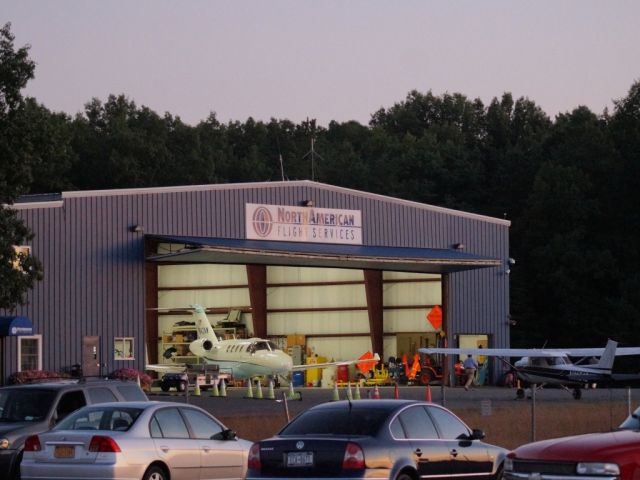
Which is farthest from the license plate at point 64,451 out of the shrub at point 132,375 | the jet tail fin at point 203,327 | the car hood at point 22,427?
the jet tail fin at point 203,327

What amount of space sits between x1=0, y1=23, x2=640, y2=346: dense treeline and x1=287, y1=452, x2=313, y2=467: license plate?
48.8m

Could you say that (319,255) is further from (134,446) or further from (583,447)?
(583,447)

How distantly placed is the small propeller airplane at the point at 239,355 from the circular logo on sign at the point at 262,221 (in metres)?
4.54

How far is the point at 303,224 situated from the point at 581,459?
39946 mm

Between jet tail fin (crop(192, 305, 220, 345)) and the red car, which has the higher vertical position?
jet tail fin (crop(192, 305, 220, 345))

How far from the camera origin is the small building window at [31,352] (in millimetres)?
43531

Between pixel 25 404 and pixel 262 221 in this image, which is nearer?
pixel 25 404

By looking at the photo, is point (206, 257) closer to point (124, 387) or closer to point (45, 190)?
point (124, 387)

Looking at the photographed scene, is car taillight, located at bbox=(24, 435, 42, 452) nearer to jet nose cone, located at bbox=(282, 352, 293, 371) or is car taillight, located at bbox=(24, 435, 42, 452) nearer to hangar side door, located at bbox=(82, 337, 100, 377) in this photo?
hangar side door, located at bbox=(82, 337, 100, 377)

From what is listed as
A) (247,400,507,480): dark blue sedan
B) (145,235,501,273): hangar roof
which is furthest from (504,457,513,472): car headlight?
(145,235,501,273): hangar roof

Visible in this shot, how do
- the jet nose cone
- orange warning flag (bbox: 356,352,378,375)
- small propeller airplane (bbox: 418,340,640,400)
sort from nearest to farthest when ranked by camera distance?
small propeller airplane (bbox: 418,340,640,400) → the jet nose cone → orange warning flag (bbox: 356,352,378,375)

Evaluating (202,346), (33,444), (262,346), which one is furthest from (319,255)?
(33,444)

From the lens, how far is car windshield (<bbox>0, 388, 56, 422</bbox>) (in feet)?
61.7

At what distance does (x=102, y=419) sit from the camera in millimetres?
16781
